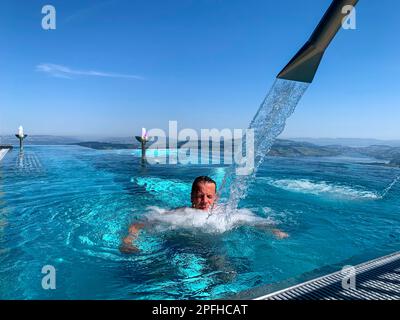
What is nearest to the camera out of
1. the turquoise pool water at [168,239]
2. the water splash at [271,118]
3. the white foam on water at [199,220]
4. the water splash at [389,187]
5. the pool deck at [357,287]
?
the pool deck at [357,287]

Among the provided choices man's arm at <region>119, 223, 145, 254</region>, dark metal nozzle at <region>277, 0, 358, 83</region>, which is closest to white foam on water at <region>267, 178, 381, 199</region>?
man's arm at <region>119, 223, 145, 254</region>

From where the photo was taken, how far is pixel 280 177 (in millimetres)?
10492

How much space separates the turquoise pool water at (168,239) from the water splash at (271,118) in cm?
72

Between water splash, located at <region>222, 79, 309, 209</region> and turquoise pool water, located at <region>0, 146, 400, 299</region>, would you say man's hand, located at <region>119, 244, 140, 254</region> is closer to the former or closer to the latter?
turquoise pool water, located at <region>0, 146, 400, 299</region>

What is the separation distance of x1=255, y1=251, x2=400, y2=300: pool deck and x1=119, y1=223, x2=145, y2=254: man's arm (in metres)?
2.02

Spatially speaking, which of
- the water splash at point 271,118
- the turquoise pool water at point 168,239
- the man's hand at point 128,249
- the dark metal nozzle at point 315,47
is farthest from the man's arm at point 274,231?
the dark metal nozzle at point 315,47

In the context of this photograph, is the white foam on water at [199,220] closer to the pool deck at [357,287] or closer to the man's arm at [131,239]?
the man's arm at [131,239]

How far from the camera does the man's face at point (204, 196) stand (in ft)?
16.0

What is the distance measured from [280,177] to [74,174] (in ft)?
21.4

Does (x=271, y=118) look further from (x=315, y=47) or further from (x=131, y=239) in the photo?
(x=131, y=239)

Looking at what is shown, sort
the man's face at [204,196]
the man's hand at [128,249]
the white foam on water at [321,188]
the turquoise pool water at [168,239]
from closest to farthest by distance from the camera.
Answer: the turquoise pool water at [168,239]
the man's hand at [128,249]
the man's face at [204,196]
the white foam on water at [321,188]

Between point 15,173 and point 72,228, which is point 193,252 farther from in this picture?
point 15,173

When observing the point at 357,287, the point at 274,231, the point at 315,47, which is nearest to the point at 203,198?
the point at 274,231
